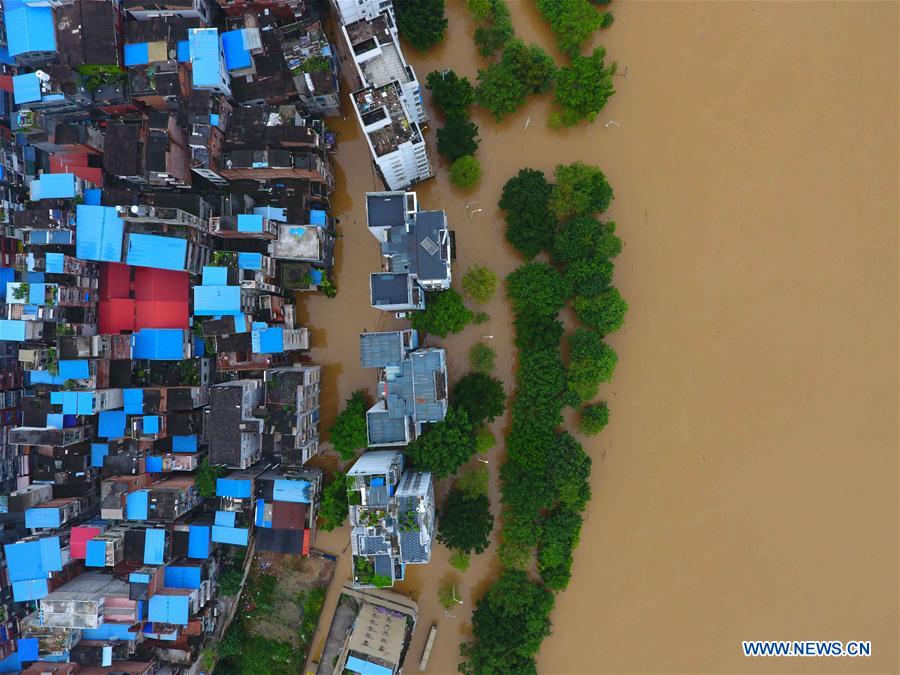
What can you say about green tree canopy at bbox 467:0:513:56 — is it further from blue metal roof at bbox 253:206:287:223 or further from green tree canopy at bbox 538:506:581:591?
green tree canopy at bbox 538:506:581:591

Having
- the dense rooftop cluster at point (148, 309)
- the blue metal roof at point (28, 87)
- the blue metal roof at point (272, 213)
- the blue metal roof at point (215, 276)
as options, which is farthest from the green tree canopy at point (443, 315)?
the blue metal roof at point (28, 87)

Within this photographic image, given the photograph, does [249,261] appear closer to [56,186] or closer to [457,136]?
[56,186]

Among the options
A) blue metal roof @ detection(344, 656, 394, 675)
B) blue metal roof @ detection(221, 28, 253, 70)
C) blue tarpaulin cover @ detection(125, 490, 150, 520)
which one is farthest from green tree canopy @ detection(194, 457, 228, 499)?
blue metal roof @ detection(221, 28, 253, 70)

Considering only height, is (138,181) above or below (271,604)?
above

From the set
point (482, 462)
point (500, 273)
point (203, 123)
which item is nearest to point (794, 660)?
point (482, 462)

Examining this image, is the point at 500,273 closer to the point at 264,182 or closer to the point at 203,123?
the point at 264,182
